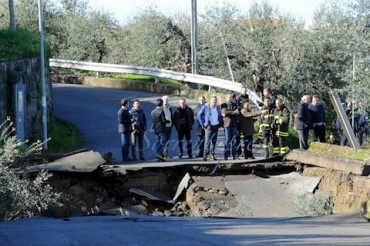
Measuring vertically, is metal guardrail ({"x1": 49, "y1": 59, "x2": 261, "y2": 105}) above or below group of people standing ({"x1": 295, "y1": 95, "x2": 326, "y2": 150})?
above

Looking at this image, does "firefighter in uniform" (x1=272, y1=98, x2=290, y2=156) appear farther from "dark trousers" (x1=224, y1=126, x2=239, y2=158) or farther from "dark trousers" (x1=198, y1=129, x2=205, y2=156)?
"dark trousers" (x1=198, y1=129, x2=205, y2=156)

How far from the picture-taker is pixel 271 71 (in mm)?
34562

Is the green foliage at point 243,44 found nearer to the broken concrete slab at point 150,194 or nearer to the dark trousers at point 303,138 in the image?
the dark trousers at point 303,138

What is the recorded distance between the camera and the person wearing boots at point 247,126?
2244 cm

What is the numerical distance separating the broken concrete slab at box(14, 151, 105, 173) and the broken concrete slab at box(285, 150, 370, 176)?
496 cm

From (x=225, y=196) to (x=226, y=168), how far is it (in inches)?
37.9

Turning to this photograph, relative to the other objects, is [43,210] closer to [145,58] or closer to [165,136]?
[165,136]

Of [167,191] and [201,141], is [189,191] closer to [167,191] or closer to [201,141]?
[167,191]

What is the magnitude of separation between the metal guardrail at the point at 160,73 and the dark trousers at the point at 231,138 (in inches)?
159

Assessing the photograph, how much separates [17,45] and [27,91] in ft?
6.71

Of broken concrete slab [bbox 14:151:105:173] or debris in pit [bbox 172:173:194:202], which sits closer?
broken concrete slab [bbox 14:151:105:173]

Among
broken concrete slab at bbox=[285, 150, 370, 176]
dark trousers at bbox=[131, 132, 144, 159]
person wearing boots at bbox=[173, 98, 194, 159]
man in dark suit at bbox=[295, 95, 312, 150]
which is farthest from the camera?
man in dark suit at bbox=[295, 95, 312, 150]

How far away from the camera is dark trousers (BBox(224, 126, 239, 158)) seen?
22.4m

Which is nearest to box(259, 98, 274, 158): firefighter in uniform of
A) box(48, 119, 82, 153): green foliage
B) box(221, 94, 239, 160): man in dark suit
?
box(221, 94, 239, 160): man in dark suit
